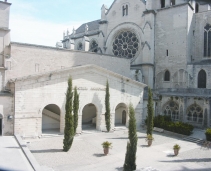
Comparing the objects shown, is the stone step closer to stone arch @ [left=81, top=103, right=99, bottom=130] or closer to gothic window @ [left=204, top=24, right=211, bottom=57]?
stone arch @ [left=81, top=103, right=99, bottom=130]

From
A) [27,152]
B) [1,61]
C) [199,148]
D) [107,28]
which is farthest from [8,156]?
[107,28]

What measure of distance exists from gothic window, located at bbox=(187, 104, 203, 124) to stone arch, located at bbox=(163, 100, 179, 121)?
1557 millimetres

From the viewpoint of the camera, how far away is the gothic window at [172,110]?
88.0 ft

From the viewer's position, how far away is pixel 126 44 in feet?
116

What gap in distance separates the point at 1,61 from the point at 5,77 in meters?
1.91

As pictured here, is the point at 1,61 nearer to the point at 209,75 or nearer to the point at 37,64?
the point at 37,64

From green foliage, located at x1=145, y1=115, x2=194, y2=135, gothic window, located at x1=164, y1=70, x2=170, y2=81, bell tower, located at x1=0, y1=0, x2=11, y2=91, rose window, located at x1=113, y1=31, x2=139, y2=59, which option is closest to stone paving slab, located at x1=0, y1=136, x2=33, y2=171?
bell tower, located at x1=0, y1=0, x2=11, y2=91

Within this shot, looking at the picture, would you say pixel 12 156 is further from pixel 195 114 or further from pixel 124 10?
pixel 124 10

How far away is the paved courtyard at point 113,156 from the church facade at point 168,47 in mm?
7471

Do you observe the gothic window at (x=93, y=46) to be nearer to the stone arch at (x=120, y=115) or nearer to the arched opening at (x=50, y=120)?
the stone arch at (x=120, y=115)

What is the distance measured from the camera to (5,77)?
20953 millimetres

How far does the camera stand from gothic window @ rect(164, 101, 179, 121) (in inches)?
1056

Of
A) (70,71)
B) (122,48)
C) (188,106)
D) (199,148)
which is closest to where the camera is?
(199,148)

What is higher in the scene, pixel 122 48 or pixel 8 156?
pixel 122 48
